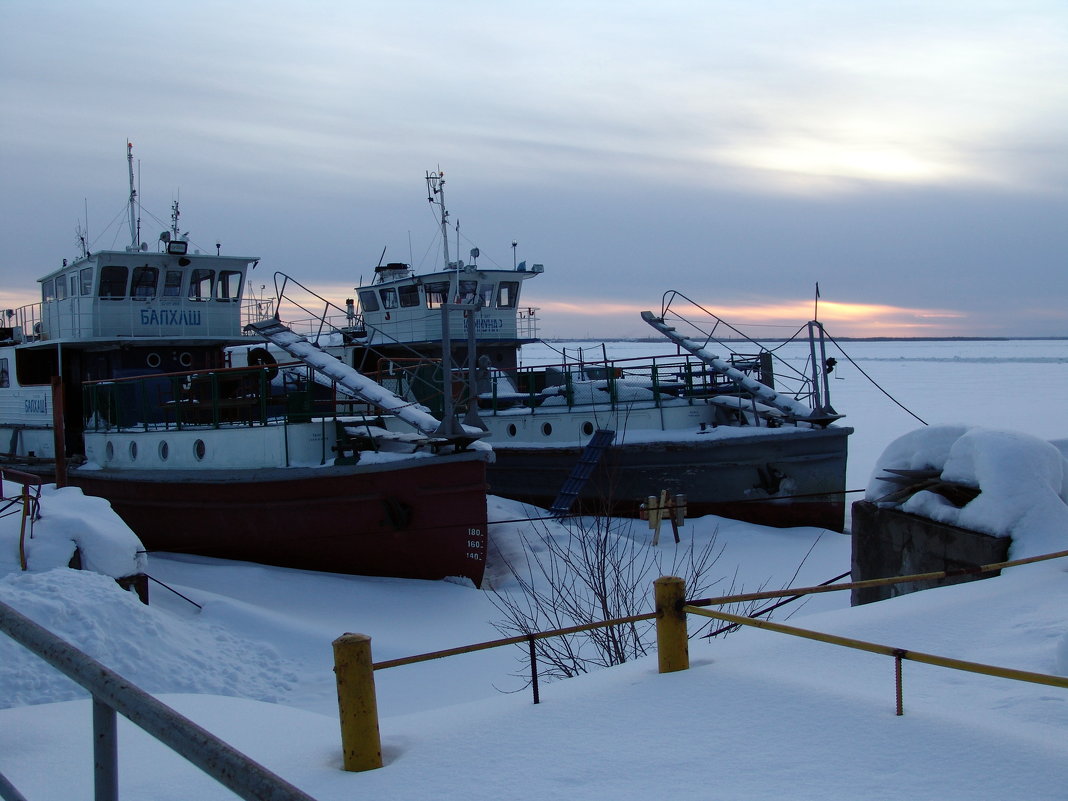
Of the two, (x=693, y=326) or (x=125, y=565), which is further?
(x=693, y=326)

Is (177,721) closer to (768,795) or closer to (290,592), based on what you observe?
(768,795)

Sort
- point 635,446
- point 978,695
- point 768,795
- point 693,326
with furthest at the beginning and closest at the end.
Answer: point 693,326
point 635,446
point 978,695
point 768,795

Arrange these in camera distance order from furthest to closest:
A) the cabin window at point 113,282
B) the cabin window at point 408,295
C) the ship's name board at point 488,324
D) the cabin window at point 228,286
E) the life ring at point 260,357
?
1. the cabin window at point 408,295
2. the ship's name board at point 488,324
3. the life ring at point 260,357
4. the cabin window at point 228,286
5. the cabin window at point 113,282

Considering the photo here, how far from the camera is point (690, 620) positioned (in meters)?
10.6

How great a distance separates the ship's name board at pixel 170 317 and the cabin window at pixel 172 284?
38 cm

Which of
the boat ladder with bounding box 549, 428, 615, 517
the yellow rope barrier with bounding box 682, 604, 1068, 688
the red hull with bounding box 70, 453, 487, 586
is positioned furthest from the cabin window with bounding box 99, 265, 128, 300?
the yellow rope barrier with bounding box 682, 604, 1068, 688

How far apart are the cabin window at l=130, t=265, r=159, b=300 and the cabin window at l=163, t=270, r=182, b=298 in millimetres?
194

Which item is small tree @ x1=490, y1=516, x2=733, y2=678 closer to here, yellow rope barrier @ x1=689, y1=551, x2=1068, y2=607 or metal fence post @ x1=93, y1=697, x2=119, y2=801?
yellow rope barrier @ x1=689, y1=551, x2=1068, y2=607

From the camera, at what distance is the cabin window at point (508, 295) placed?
85.5 feet

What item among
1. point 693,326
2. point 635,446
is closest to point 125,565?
point 635,446

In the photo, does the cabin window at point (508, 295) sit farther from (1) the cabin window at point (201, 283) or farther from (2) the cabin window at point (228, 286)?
(1) the cabin window at point (201, 283)

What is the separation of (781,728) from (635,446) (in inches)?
574

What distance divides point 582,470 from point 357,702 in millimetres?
13926

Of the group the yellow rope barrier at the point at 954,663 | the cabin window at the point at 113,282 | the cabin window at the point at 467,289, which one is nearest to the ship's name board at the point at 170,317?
the cabin window at the point at 113,282
